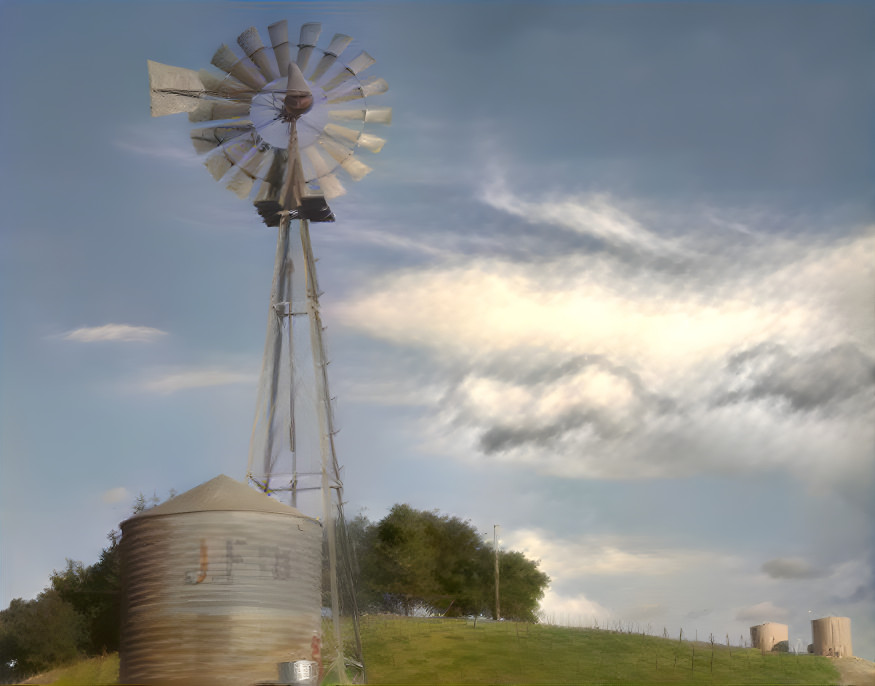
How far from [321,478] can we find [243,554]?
487cm

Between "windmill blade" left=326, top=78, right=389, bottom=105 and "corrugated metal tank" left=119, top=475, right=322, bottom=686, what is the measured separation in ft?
46.4

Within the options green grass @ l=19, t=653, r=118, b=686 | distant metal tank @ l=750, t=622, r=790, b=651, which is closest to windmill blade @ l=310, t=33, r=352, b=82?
green grass @ l=19, t=653, r=118, b=686

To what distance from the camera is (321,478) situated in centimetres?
3150

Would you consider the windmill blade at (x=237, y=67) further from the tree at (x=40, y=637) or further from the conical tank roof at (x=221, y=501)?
the tree at (x=40, y=637)

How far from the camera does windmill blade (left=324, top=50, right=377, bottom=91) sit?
33.7 metres

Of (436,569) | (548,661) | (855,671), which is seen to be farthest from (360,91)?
(436,569)

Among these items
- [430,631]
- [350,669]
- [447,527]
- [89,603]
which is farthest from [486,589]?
[350,669]

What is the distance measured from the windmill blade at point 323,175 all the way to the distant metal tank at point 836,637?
1071 inches

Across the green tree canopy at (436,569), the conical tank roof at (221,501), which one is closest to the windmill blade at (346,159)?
the conical tank roof at (221,501)

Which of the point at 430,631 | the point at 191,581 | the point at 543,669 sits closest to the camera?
the point at 191,581

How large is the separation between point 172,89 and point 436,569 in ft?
149

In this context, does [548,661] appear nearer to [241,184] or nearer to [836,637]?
[836,637]

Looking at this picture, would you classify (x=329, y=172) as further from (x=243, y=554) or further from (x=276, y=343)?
(x=243, y=554)

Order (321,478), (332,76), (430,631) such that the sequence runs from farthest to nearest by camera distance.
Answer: (430,631) < (332,76) < (321,478)
